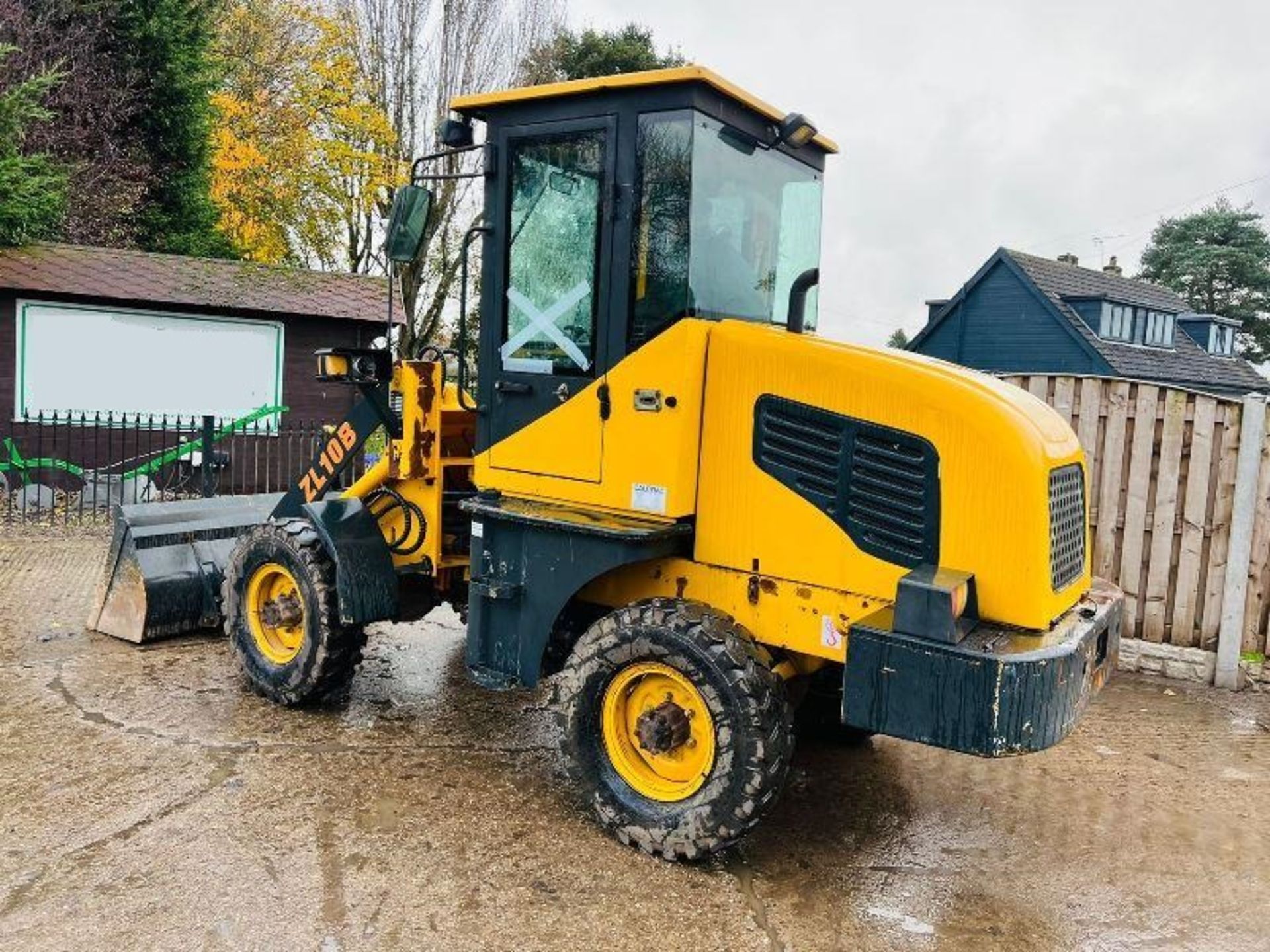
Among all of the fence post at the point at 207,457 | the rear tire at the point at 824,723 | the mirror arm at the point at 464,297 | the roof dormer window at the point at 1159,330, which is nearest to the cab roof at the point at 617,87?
the mirror arm at the point at 464,297

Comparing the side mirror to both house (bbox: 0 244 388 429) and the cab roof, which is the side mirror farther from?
house (bbox: 0 244 388 429)

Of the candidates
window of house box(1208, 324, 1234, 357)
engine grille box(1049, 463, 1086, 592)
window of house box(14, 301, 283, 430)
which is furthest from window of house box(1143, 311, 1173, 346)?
engine grille box(1049, 463, 1086, 592)

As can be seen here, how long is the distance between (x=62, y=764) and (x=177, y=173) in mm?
16766

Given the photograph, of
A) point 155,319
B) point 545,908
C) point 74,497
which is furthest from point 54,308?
point 545,908

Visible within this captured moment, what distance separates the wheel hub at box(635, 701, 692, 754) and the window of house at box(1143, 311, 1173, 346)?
2986cm

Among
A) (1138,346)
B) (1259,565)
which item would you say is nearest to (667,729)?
(1259,565)

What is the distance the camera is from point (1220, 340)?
3494cm

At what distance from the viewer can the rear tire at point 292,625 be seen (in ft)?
17.1

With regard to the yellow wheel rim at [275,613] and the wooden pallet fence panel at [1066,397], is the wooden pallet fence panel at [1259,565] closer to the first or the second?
the wooden pallet fence panel at [1066,397]

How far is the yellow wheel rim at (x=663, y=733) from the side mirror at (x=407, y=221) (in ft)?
6.48

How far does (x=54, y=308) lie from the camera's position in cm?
1248

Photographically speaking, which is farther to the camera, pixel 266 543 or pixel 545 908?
pixel 266 543

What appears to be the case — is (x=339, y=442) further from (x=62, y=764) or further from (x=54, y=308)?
(x=54, y=308)

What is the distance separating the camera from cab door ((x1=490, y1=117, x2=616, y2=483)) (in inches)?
168
